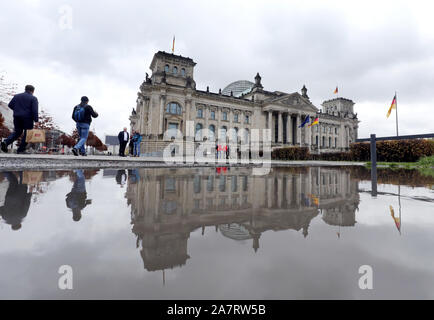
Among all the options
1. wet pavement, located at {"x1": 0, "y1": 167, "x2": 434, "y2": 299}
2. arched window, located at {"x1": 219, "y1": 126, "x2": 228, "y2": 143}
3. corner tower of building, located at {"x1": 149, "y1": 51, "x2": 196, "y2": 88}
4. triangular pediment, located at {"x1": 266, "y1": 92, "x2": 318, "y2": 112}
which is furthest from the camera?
triangular pediment, located at {"x1": 266, "y1": 92, "x2": 318, "y2": 112}

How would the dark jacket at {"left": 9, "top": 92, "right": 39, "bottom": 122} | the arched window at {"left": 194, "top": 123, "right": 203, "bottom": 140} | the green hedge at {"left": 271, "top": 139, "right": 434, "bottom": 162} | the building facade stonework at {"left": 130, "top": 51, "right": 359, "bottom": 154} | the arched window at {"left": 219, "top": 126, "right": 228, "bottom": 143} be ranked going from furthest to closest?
the arched window at {"left": 219, "top": 126, "right": 228, "bottom": 143} < the arched window at {"left": 194, "top": 123, "right": 203, "bottom": 140} < the building facade stonework at {"left": 130, "top": 51, "right": 359, "bottom": 154} < the green hedge at {"left": 271, "top": 139, "right": 434, "bottom": 162} < the dark jacket at {"left": 9, "top": 92, "right": 39, "bottom": 122}

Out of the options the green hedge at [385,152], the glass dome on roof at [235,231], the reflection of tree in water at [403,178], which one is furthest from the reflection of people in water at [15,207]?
the green hedge at [385,152]

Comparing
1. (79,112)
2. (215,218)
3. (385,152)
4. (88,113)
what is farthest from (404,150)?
(79,112)

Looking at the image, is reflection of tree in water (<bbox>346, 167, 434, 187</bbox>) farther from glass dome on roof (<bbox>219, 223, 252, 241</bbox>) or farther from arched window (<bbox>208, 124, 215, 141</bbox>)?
arched window (<bbox>208, 124, 215, 141</bbox>)

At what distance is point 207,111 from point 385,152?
91.4 ft

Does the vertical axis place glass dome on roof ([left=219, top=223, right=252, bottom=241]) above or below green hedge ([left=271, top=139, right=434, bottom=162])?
below

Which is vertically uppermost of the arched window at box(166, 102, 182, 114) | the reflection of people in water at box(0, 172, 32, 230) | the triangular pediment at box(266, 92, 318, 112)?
the triangular pediment at box(266, 92, 318, 112)

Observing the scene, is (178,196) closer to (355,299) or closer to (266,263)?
(266,263)

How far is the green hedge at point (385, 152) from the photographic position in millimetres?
17722

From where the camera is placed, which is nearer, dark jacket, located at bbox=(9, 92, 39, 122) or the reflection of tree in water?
the reflection of tree in water

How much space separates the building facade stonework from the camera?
3353 centimetres

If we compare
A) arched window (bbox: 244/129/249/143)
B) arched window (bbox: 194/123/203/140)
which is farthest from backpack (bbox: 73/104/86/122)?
arched window (bbox: 244/129/249/143)

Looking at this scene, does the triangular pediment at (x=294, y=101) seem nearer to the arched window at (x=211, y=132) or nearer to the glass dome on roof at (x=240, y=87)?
the glass dome on roof at (x=240, y=87)
